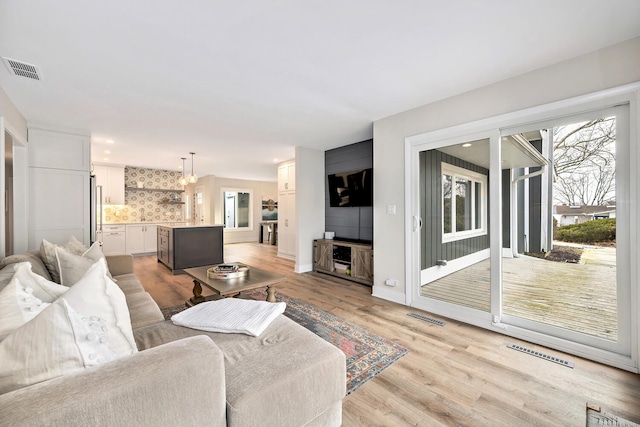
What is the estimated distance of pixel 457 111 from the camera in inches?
115

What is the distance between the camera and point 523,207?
2627mm

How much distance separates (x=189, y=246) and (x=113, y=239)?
9.50 feet

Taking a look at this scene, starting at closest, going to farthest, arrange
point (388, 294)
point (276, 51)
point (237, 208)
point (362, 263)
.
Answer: point (276, 51)
point (388, 294)
point (362, 263)
point (237, 208)

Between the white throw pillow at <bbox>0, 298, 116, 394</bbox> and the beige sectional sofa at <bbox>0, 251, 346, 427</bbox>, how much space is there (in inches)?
1.5

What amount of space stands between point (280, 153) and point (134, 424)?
533 cm

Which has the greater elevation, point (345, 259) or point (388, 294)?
point (345, 259)

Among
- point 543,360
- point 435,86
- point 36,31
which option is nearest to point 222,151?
point 36,31

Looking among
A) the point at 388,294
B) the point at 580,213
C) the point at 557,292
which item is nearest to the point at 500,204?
the point at 580,213

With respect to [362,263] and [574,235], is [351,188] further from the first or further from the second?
[574,235]

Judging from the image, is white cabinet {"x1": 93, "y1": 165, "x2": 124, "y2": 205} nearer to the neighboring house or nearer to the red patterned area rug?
the red patterned area rug

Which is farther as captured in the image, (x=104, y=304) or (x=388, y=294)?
(x=388, y=294)

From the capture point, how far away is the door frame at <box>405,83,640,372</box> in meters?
2.00

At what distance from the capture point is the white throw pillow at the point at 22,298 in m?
0.89

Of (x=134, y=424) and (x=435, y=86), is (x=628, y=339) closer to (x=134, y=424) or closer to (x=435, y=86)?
(x=435, y=86)
